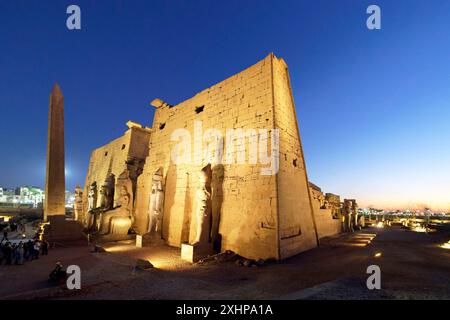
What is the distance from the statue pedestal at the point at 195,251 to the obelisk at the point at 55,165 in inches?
281

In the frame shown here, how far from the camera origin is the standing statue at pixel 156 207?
36.0 ft

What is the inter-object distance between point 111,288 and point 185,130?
8067mm

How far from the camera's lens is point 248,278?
5.54m

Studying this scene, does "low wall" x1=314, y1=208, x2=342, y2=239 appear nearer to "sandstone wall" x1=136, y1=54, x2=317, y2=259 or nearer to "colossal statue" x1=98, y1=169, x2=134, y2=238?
"sandstone wall" x1=136, y1=54, x2=317, y2=259

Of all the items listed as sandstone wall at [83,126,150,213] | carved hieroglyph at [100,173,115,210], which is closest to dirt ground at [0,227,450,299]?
carved hieroglyph at [100,173,115,210]

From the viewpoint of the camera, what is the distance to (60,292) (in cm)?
454

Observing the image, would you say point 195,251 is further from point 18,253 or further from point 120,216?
point 120,216

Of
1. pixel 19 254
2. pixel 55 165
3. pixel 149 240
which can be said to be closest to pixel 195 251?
pixel 149 240

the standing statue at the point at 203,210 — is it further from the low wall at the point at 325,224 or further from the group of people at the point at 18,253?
the low wall at the point at 325,224

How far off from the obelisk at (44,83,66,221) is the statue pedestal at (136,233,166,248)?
160 inches

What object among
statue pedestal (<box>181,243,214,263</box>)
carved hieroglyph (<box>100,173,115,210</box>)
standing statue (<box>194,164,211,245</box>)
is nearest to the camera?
statue pedestal (<box>181,243,214,263</box>)

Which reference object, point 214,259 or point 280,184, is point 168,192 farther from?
point 280,184

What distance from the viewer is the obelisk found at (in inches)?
443

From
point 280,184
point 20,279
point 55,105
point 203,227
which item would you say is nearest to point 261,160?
point 280,184
